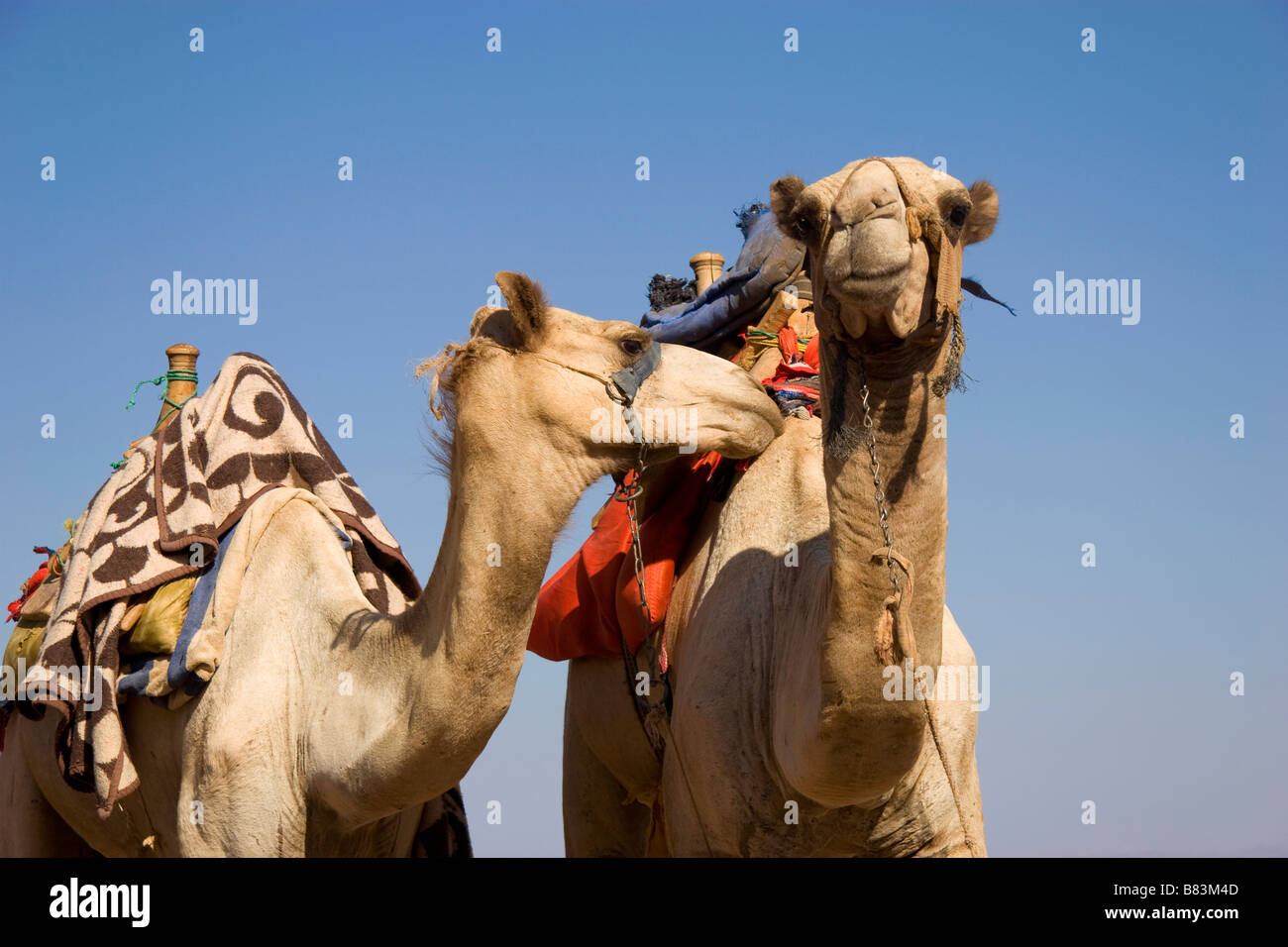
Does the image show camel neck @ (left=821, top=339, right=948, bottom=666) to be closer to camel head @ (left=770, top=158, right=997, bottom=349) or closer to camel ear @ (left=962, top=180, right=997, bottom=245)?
camel head @ (left=770, top=158, right=997, bottom=349)

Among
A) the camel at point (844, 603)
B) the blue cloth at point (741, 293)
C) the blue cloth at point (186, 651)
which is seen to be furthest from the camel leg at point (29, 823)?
the blue cloth at point (741, 293)

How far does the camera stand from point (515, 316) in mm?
4953

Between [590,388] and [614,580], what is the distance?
166 cm

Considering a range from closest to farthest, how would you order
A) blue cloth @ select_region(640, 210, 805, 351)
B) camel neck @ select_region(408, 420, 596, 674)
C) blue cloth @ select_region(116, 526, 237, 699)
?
camel neck @ select_region(408, 420, 596, 674) < blue cloth @ select_region(116, 526, 237, 699) < blue cloth @ select_region(640, 210, 805, 351)

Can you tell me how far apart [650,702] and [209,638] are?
5.66 ft

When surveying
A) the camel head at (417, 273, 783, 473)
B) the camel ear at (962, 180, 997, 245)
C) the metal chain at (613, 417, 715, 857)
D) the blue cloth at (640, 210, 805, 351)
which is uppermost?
the blue cloth at (640, 210, 805, 351)

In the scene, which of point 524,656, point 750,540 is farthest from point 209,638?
point 750,540

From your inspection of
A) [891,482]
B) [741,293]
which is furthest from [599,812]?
[891,482]

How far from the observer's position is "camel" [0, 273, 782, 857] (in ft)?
15.8

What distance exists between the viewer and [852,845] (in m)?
5.30

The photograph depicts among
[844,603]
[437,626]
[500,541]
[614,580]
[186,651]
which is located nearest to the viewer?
[844,603]

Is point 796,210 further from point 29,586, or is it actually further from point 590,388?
point 29,586

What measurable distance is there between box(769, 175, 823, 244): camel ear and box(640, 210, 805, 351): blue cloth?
7.79ft

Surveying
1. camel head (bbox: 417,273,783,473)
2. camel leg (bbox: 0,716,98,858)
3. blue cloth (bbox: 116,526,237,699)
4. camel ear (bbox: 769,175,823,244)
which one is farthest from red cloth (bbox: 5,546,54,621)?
camel ear (bbox: 769,175,823,244)
